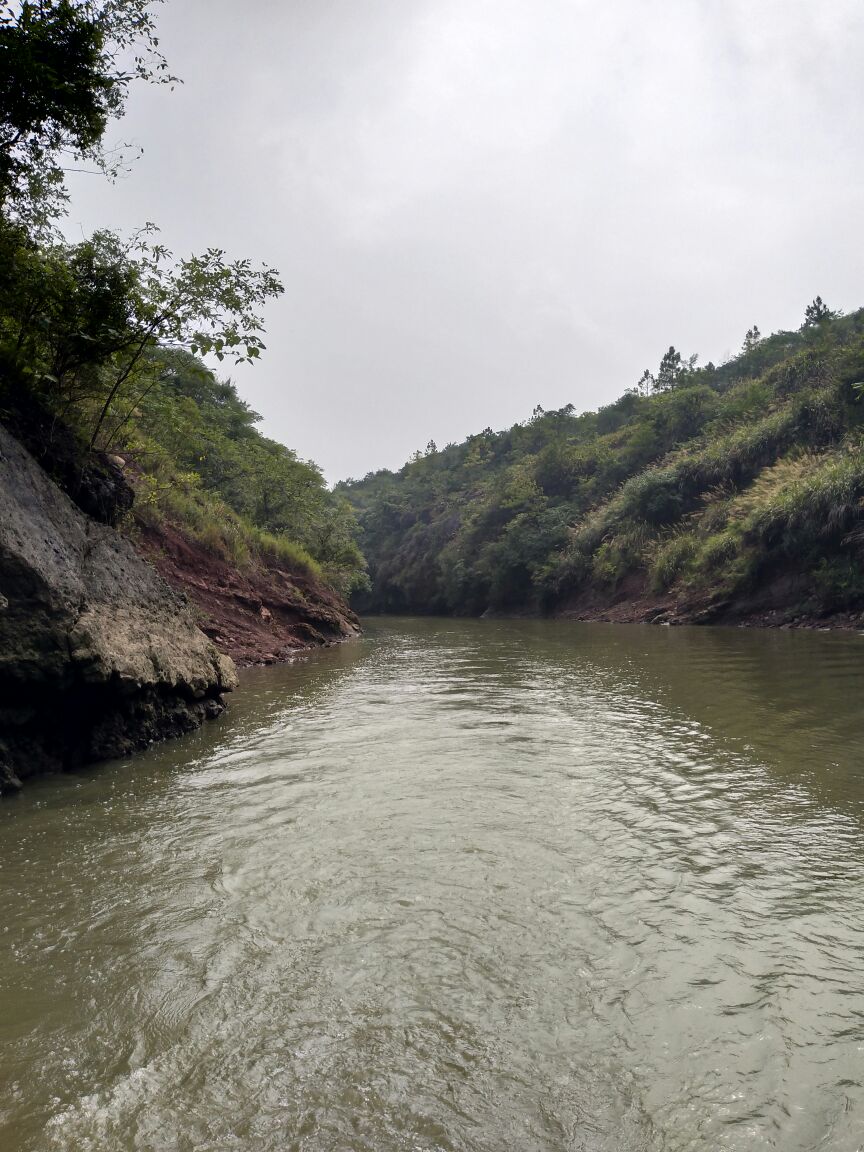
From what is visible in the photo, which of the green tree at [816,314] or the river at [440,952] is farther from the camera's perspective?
the green tree at [816,314]

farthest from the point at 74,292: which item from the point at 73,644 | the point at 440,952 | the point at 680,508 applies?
the point at 680,508

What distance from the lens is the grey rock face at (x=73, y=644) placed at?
5.54 m

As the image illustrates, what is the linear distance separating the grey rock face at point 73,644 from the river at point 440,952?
1.68 feet

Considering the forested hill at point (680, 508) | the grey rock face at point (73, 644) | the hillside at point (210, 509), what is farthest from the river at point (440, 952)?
the forested hill at point (680, 508)

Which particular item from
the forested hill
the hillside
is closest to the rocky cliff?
the hillside

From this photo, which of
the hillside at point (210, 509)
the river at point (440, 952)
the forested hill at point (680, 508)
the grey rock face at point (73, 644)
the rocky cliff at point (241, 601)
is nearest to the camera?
the river at point (440, 952)

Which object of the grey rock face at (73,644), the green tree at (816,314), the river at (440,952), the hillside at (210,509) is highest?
the green tree at (816,314)

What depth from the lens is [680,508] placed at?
3044 centimetres

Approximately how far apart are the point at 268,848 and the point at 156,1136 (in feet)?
6.86

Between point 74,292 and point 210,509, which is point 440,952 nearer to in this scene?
point 74,292

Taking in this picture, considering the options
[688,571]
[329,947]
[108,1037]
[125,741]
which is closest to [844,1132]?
[329,947]

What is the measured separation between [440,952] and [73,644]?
425 cm

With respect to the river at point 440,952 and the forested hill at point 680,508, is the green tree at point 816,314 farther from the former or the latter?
the river at point 440,952

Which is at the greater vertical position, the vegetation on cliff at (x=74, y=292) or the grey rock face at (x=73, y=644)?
the vegetation on cliff at (x=74, y=292)
